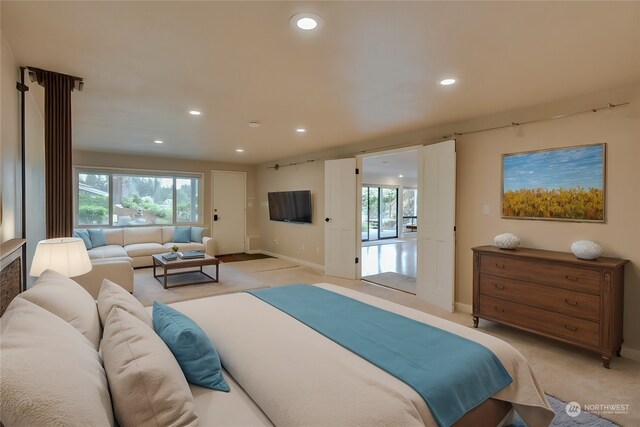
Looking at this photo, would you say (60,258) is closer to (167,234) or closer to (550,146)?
(550,146)

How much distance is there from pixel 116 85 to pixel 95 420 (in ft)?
9.65

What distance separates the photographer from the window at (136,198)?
677 centimetres

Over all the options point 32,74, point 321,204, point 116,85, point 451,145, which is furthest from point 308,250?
point 32,74

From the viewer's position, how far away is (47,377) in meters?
0.83

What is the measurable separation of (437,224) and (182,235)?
5.27 meters

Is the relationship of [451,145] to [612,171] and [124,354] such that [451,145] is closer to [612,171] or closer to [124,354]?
[612,171]

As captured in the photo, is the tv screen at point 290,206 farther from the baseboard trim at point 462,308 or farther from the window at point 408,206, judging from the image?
the window at point 408,206

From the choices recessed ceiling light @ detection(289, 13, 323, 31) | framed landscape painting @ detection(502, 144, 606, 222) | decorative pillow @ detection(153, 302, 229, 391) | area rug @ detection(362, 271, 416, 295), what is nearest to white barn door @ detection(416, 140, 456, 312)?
area rug @ detection(362, 271, 416, 295)

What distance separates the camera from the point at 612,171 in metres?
2.94

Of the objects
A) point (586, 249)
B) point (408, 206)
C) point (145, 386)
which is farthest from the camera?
point (408, 206)

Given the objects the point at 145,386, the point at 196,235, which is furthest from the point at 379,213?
the point at 145,386

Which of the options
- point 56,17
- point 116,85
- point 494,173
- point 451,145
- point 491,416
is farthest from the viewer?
point 451,145

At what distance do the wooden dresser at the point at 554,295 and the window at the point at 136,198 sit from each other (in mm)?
6590

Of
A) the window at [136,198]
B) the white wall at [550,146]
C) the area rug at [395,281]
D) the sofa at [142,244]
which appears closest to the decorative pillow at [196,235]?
the sofa at [142,244]
